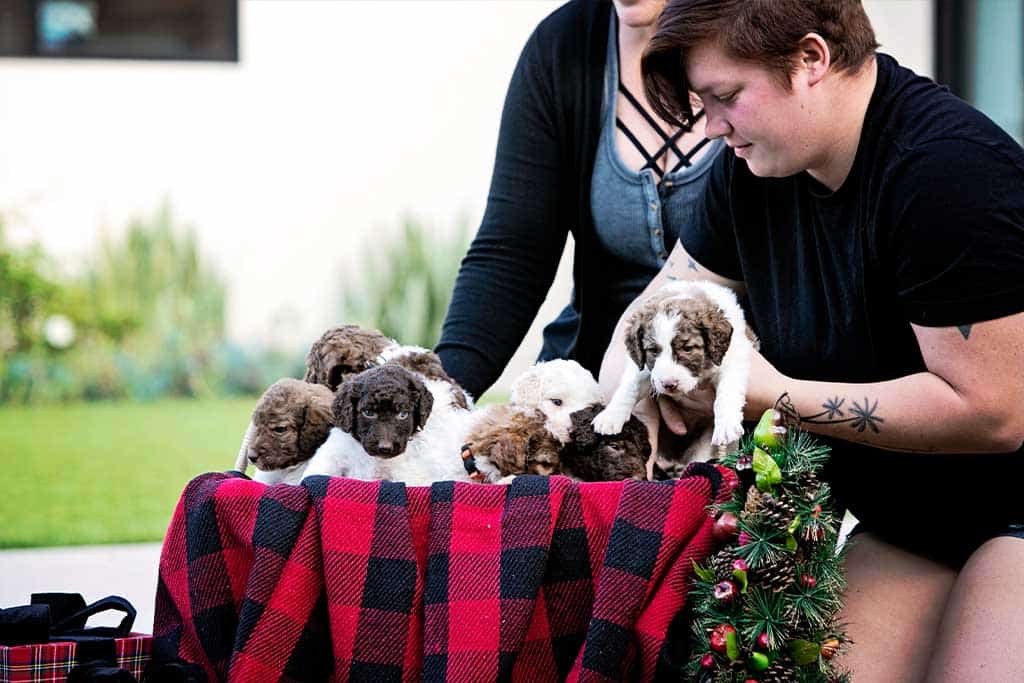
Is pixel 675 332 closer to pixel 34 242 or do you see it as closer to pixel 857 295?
pixel 857 295

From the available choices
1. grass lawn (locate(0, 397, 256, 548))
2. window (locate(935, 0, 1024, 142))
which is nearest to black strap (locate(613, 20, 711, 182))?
grass lawn (locate(0, 397, 256, 548))

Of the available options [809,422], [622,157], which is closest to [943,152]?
[809,422]

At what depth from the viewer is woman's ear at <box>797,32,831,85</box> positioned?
75.9 inches

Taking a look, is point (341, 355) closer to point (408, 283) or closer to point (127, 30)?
point (408, 283)

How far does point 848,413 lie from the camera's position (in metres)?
1.97

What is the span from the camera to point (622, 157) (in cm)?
267

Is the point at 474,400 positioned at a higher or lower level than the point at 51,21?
lower

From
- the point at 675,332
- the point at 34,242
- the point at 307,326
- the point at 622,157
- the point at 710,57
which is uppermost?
the point at 710,57

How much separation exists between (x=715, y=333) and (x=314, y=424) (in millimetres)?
695

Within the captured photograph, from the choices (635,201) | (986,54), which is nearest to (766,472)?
(635,201)

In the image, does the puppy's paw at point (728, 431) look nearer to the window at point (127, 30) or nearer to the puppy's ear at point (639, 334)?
the puppy's ear at point (639, 334)

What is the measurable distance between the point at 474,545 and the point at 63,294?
239 inches

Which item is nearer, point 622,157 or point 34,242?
point 622,157

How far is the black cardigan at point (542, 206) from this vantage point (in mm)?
2711
